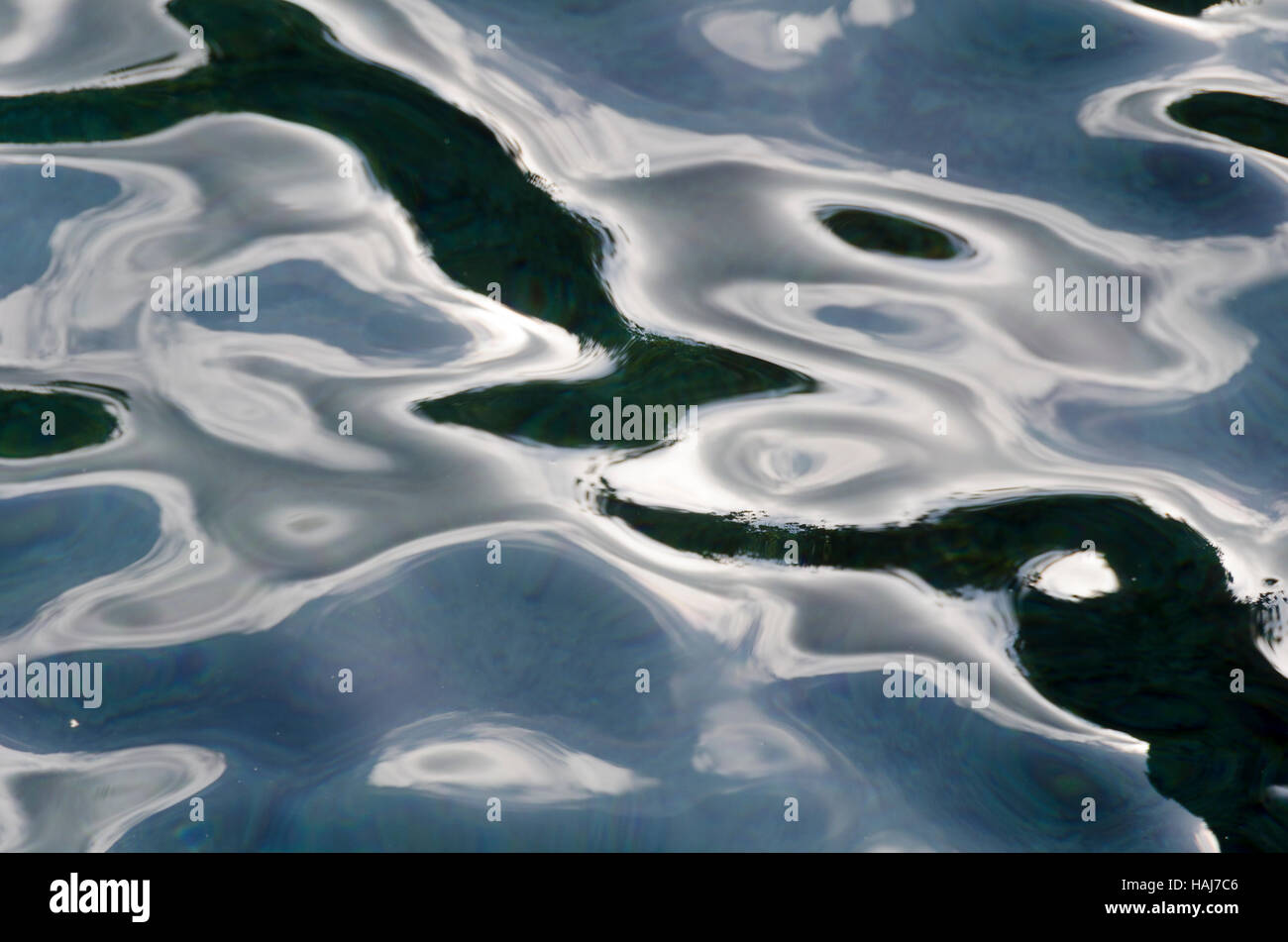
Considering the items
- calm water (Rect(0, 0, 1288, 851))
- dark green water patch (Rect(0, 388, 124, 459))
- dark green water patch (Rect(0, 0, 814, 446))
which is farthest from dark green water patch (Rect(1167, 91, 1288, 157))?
dark green water patch (Rect(0, 388, 124, 459))

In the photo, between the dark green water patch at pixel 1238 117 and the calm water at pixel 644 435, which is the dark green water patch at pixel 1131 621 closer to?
the calm water at pixel 644 435

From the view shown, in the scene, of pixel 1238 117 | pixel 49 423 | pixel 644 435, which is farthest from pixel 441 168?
pixel 1238 117

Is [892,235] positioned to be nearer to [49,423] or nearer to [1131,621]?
→ [1131,621]

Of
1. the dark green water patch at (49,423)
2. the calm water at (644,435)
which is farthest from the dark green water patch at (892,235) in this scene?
the dark green water patch at (49,423)

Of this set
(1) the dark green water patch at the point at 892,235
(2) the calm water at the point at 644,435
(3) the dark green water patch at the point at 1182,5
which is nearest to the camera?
(2) the calm water at the point at 644,435

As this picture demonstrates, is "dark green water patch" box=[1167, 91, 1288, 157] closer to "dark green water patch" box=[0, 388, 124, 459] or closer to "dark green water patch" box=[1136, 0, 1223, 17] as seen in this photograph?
"dark green water patch" box=[1136, 0, 1223, 17]
